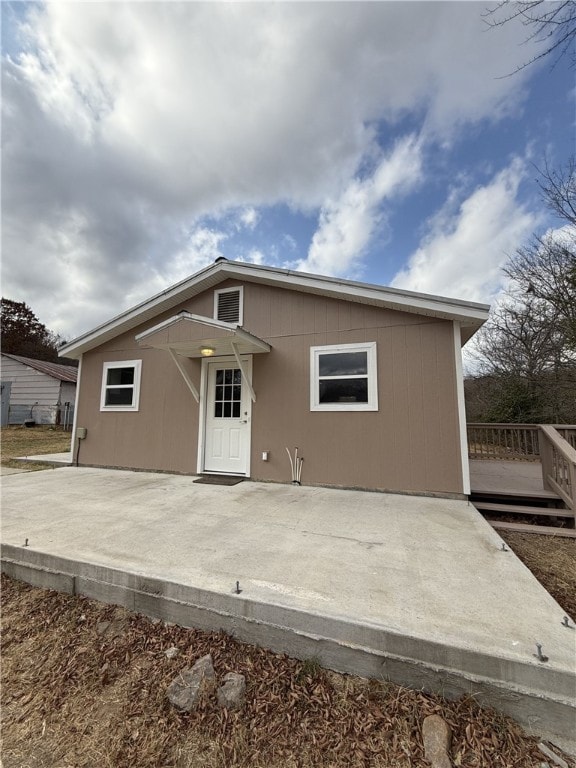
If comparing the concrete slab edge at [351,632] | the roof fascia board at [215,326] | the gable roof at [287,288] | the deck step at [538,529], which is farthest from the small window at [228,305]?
the deck step at [538,529]

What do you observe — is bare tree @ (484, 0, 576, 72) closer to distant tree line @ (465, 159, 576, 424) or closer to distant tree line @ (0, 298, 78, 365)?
distant tree line @ (465, 159, 576, 424)

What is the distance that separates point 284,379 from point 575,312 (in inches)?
340

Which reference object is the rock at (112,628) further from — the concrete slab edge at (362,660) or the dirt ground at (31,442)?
the dirt ground at (31,442)

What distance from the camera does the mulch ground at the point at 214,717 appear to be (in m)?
1.27

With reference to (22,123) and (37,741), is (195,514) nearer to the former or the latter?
(37,741)

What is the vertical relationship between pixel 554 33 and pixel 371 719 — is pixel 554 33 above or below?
above

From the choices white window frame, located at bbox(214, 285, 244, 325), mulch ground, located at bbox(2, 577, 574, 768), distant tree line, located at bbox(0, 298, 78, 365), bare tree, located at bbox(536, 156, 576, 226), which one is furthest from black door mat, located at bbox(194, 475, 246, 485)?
distant tree line, located at bbox(0, 298, 78, 365)

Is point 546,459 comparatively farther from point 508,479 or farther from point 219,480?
point 219,480

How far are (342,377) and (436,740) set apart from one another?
4025 millimetres

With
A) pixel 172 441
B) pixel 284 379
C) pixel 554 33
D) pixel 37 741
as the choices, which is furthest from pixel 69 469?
pixel 554 33

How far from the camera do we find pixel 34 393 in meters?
15.8

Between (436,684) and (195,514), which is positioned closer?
(436,684)

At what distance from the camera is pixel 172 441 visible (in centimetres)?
590

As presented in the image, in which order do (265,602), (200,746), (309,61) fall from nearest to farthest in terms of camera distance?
(200,746) → (265,602) → (309,61)
